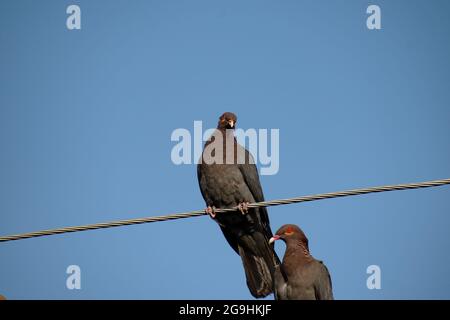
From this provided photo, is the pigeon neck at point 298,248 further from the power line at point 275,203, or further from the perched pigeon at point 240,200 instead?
the power line at point 275,203

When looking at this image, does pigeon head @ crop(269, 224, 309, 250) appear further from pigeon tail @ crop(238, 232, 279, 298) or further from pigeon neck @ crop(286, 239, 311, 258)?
pigeon tail @ crop(238, 232, 279, 298)

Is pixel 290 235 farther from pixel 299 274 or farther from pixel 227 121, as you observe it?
pixel 227 121

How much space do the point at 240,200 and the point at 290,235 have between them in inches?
38.5

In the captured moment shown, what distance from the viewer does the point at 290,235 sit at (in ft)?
34.8

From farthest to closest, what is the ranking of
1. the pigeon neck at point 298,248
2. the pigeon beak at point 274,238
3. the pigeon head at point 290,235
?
the pigeon beak at point 274,238 → the pigeon head at point 290,235 → the pigeon neck at point 298,248

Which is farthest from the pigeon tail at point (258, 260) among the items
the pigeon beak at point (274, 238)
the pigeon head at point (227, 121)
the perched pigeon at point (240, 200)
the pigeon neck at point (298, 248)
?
the pigeon head at point (227, 121)

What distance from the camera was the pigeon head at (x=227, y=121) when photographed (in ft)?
38.2
